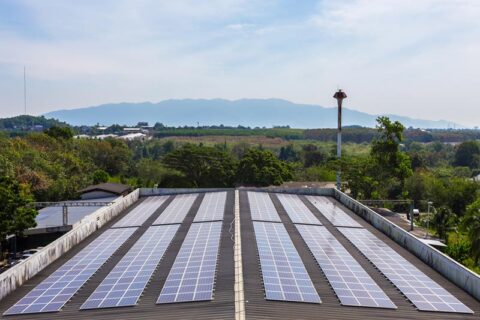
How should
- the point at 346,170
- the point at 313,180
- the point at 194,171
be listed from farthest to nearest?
1. the point at 313,180
2. the point at 194,171
3. the point at 346,170

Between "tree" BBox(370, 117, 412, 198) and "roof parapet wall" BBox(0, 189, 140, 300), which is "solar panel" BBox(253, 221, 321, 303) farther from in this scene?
"tree" BBox(370, 117, 412, 198)

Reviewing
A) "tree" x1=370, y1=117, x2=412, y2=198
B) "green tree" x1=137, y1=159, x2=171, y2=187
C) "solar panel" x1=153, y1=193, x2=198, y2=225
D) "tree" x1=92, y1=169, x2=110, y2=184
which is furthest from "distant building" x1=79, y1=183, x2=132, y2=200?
"green tree" x1=137, y1=159, x2=171, y2=187

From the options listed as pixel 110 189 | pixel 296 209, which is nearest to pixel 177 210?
pixel 296 209

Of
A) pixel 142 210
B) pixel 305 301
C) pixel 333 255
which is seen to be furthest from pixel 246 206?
pixel 305 301

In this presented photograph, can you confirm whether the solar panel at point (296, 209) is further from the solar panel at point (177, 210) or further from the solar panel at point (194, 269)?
the solar panel at point (177, 210)

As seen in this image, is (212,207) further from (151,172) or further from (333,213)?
(151,172)

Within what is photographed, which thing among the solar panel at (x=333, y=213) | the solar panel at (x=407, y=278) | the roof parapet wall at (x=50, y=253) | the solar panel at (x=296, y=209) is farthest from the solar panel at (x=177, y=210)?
the solar panel at (x=407, y=278)

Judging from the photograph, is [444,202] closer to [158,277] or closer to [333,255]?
[333,255]
